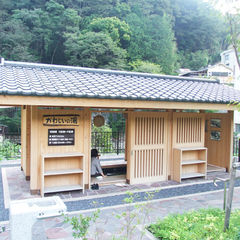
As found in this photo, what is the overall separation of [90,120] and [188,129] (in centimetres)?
375

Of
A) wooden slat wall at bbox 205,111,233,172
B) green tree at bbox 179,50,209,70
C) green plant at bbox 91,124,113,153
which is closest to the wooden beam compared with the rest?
wooden slat wall at bbox 205,111,233,172

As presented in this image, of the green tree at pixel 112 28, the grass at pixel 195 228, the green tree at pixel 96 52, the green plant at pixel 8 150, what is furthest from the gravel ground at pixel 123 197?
the green tree at pixel 112 28

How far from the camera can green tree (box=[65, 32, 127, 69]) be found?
104 ft

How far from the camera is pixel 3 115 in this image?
3073 centimetres

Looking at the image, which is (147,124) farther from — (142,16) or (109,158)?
(142,16)

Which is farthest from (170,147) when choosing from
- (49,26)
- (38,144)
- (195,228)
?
(49,26)

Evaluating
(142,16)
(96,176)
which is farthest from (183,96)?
(142,16)

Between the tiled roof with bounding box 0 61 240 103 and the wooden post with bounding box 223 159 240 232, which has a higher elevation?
the tiled roof with bounding box 0 61 240 103

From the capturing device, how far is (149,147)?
26.6 ft

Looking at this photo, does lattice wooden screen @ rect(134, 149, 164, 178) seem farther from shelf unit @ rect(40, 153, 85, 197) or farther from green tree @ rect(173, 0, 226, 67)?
green tree @ rect(173, 0, 226, 67)

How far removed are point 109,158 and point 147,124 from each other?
203 inches

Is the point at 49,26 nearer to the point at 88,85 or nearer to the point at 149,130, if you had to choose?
the point at 88,85

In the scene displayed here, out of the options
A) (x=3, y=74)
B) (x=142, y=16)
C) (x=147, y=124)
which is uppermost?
(x=142, y=16)

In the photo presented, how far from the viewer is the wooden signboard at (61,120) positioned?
22.0 feet
